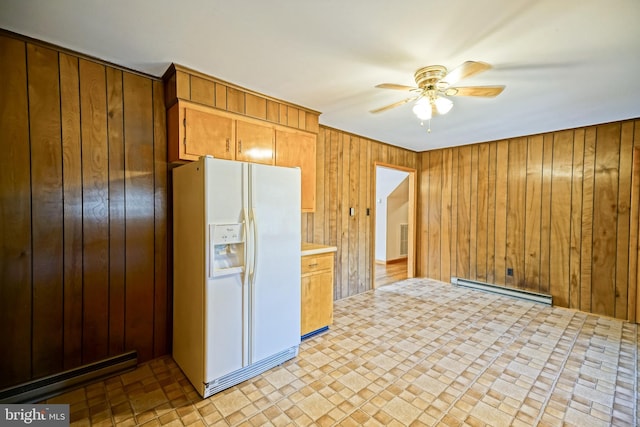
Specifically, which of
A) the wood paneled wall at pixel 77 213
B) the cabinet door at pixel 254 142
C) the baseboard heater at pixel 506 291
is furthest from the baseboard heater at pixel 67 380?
the baseboard heater at pixel 506 291

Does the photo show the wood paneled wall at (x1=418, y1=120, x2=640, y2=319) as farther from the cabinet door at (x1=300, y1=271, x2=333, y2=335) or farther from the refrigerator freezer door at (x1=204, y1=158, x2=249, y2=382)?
the refrigerator freezer door at (x1=204, y1=158, x2=249, y2=382)

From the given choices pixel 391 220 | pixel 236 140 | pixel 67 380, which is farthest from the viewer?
pixel 391 220

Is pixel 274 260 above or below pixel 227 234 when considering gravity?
below

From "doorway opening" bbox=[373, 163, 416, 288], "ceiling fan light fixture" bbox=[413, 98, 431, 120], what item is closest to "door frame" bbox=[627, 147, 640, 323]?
"ceiling fan light fixture" bbox=[413, 98, 431, 120]

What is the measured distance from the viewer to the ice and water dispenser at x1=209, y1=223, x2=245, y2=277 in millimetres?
Answer: 1932

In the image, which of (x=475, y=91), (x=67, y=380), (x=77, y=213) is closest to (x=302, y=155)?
(x=475, y=91)

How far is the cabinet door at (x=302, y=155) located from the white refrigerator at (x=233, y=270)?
615 mm

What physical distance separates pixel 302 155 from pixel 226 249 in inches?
56.5

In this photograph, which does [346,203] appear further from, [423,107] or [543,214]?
[543,214]

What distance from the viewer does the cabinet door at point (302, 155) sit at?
2.89 metres

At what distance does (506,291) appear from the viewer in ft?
13.7

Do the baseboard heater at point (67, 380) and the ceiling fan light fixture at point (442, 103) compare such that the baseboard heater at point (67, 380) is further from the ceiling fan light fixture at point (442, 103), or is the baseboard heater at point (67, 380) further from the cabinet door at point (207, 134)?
the ceiling fan light fixture at point (442, 103)

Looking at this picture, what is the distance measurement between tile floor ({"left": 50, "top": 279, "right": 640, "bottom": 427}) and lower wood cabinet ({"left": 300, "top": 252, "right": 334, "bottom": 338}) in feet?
0.49

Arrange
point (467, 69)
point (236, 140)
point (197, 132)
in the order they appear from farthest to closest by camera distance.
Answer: point (236, 140)
point (197, 132)
point (467, 69)
